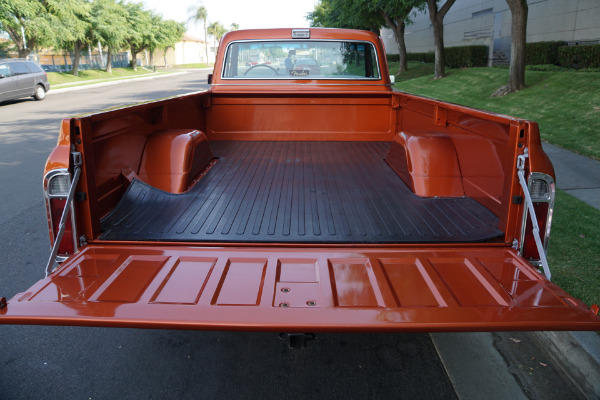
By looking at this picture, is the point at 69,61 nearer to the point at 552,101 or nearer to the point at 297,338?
the point at 552,101

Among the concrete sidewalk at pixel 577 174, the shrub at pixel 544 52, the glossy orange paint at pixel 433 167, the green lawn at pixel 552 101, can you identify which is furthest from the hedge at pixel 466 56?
the glossy orange paint at pixel 433 167

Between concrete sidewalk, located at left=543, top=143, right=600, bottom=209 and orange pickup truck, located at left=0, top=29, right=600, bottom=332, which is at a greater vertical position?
orange pickup truck, located at left=0, top=29, right=600, bottom=332

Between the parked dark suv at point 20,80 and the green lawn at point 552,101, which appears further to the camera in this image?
the parked dark suv at point 20,80

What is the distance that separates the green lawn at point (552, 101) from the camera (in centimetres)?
889

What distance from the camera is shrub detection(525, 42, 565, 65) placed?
18453mm

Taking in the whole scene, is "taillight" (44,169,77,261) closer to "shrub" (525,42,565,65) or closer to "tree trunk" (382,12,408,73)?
"shrub" (525,42,565,65)

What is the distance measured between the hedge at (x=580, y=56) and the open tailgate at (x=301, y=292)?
52.6ft

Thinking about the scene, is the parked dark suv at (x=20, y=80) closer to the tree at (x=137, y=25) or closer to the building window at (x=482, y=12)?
the building window at (x=482, y=12)

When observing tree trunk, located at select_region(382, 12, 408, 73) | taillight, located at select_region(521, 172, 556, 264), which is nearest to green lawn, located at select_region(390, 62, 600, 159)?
taillight, located at select_region(521, 172, 556, 264)

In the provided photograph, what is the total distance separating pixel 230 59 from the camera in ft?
18.2

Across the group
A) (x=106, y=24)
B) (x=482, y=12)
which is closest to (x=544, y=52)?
(x=482, y=12)

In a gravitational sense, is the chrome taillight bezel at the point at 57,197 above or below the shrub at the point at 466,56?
below

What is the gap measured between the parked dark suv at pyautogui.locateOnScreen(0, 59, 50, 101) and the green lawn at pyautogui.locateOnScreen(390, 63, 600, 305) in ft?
50.2

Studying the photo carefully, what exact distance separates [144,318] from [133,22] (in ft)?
167
